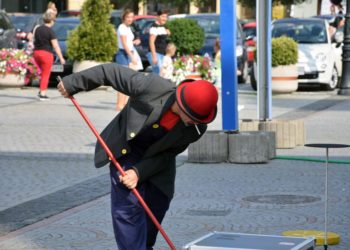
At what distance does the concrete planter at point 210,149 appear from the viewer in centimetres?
1241

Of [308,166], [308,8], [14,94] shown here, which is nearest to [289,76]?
[14,94]

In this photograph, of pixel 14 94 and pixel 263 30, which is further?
pixel 14 94

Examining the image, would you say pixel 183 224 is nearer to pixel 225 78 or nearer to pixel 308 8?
pixel 225 78

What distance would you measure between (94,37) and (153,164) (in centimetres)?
1826

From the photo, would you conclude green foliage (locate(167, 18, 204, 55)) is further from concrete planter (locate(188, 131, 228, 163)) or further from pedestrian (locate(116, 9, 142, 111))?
concrete planter (locate(188, 131, 228, 163))

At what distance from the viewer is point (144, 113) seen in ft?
19.8

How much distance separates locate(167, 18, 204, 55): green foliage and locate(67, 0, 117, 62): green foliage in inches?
96.4

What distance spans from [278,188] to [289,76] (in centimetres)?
1248

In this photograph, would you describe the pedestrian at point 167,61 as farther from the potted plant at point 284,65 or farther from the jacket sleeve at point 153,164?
the jacket sleeve at point 153,164

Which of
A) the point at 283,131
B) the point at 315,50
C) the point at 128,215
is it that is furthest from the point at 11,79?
the point at 128,215

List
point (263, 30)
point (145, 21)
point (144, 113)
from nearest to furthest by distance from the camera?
1. point (144, 113)
2. point (263, 30)
3. point (145, 21)

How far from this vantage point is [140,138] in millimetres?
6105

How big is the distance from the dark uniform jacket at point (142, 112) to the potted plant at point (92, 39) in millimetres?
17960

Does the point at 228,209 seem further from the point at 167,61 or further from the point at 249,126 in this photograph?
the point at 167,61
